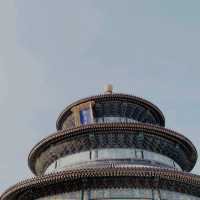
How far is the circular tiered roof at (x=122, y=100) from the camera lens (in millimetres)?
26875

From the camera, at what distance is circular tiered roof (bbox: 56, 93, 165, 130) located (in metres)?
26.9

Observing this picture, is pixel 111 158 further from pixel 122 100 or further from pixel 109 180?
pixel 122 100

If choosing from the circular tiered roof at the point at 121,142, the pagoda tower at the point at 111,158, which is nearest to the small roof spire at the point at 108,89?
the pagoda tower at the point at 111,158

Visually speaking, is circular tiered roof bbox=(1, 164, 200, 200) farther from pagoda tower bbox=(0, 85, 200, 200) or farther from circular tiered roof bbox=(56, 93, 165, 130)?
circular tiered roof bbox=(56, 93, 165, 130)

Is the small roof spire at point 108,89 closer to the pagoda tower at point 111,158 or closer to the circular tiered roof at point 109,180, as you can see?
the pagoda tower at point 111,158

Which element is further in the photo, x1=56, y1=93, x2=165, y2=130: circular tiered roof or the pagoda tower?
x1=56, y1=93, x2=165, y2=130: circular tiered roof

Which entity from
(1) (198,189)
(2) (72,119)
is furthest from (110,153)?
(2) (72,119)

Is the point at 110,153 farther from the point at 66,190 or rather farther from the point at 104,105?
the point at 104,105

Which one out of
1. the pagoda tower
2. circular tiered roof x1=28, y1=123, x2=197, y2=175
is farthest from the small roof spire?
circular tiered roof x1=28, y1=123, x2=197, y2=175

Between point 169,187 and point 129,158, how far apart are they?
10.5 ft

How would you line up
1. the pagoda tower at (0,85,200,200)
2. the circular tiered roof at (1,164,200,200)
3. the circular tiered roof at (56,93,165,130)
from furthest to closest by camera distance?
the circular tiered roof at (56,93,165,130), the pagoda tower at (0,85,200,200), the circular tiered roof at (1,164,200,200)

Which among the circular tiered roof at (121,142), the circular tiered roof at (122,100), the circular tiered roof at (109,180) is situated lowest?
the circular tiered roof at (109,180)

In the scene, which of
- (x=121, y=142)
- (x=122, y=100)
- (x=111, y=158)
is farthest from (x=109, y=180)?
(x=122, y=100)

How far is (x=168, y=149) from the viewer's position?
78.2 ft
